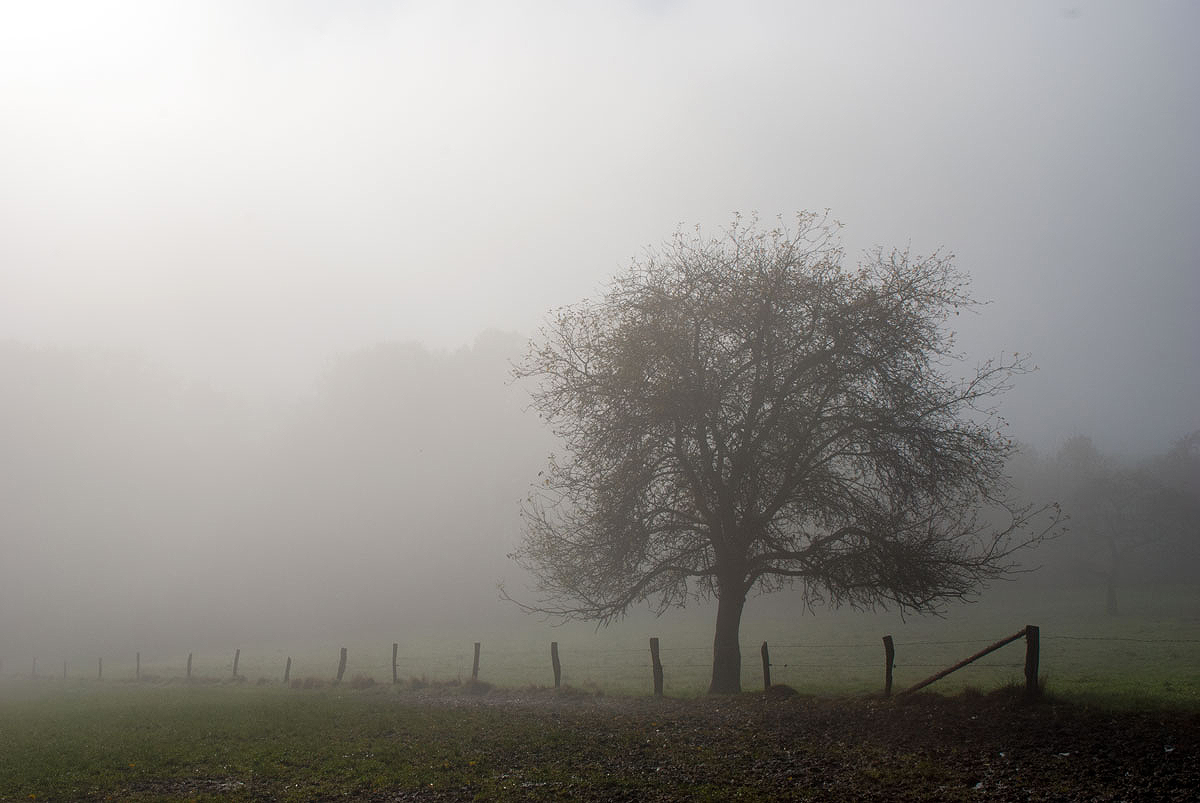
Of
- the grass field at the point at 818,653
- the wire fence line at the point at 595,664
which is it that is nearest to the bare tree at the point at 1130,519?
the grass field at the point at 818,653

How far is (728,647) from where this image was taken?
61.0 ft

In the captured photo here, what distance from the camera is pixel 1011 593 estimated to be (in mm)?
55188

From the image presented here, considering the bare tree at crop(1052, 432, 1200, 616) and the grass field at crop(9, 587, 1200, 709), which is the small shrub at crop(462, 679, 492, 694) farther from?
the bare tree at crop(1052, 432, 1200, 616)

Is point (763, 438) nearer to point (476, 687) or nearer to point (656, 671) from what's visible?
point (656, 671)

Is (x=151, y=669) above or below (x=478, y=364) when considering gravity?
below

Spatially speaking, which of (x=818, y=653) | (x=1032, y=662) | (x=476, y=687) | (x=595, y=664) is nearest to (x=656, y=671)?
(x=476, y=687)

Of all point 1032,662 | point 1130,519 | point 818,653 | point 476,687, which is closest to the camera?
point 1032,662

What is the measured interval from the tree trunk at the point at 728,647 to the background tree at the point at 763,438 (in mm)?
49

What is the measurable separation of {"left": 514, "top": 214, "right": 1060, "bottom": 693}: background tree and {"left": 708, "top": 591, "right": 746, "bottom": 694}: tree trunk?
5 centimetres

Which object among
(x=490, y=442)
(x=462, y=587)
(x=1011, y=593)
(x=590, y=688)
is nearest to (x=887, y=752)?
(x=590, y=688)

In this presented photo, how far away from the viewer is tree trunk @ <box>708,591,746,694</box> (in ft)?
59.8

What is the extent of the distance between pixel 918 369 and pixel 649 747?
10961mm

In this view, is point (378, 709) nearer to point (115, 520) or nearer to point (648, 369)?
point (648, 369)

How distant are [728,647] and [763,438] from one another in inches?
227
